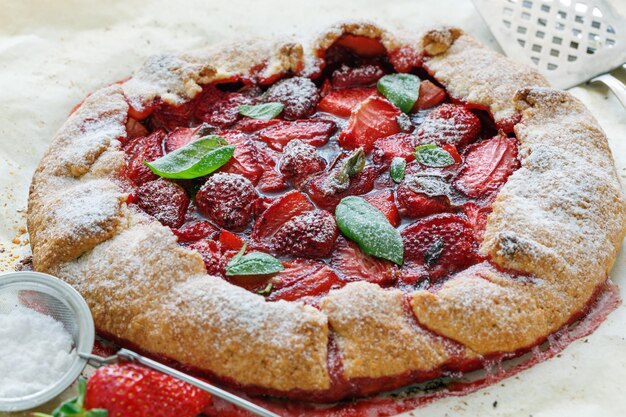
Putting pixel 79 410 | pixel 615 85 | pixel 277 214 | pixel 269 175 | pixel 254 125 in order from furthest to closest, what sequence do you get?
pixel 615 85
pixel 254 125
pixel 269 175
pixel 277 214
pixel 79 410

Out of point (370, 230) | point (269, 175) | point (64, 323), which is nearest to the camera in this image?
point (64, 323)

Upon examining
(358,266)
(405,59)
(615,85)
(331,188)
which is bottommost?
(615,85)

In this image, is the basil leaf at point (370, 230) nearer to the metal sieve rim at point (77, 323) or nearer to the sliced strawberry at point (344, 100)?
the sliced strawberry at point (344, 100)

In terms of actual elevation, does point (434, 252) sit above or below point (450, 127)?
below

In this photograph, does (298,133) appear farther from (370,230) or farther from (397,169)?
(370,230)

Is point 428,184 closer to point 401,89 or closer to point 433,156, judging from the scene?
point 433,156

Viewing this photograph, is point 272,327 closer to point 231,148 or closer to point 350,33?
point 231,148

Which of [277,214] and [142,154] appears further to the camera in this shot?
[142,154]

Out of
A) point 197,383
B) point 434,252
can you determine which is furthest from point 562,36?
point 197,383

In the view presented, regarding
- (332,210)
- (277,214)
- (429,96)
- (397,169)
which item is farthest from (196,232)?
(429,96)
